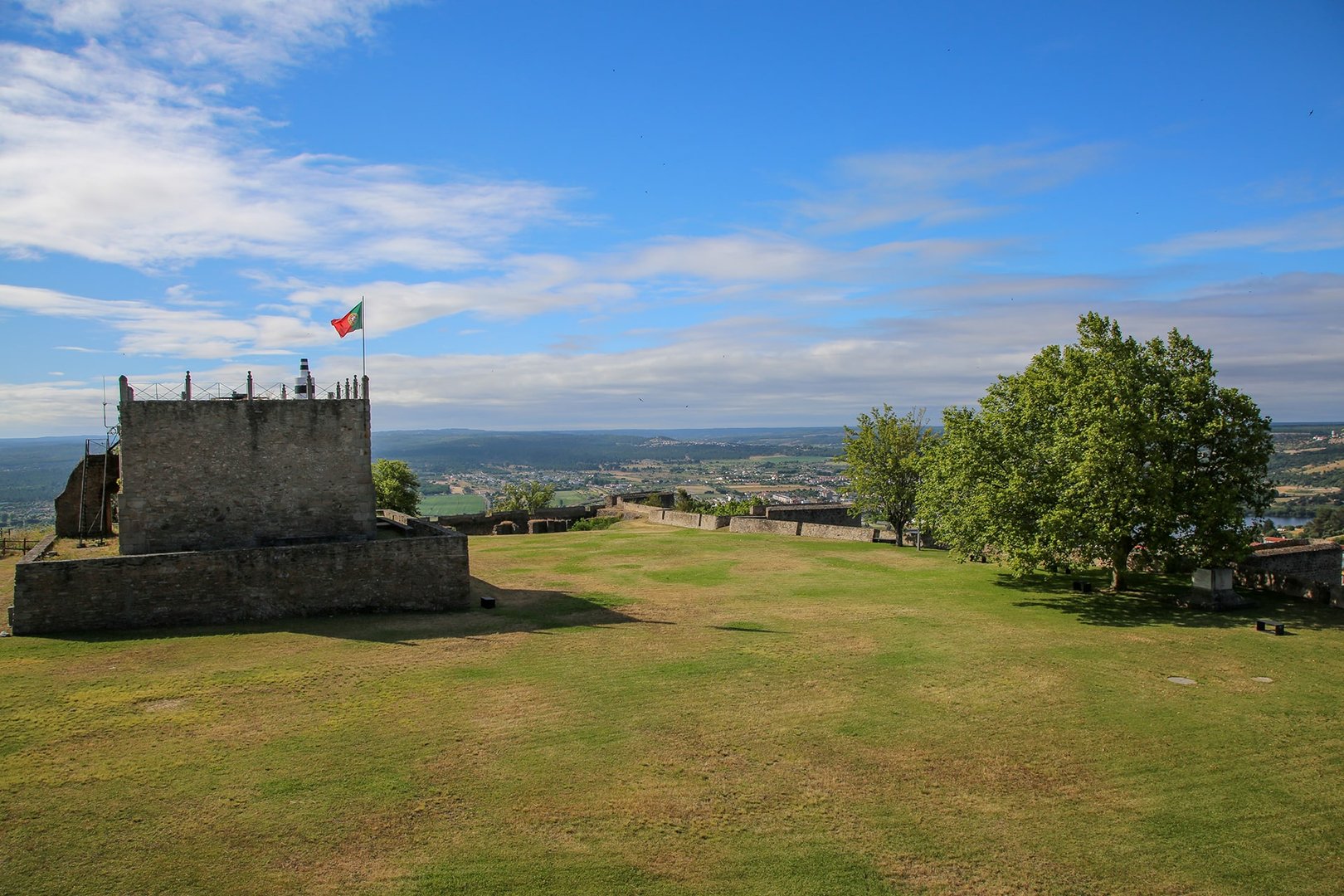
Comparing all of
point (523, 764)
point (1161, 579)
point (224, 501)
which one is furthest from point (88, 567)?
point (1161, 579)

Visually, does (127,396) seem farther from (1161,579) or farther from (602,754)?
(1161,579)

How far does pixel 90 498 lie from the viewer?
29.0m

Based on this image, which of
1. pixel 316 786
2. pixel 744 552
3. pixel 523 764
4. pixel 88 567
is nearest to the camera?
pixel 316 786

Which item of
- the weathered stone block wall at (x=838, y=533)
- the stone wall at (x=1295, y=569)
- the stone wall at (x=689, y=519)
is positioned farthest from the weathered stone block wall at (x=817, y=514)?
the stone wall at (x=1295, y=569)

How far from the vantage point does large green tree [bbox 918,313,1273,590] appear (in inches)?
827

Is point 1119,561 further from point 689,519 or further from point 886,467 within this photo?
point 689,519

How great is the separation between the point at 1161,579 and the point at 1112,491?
6359mm

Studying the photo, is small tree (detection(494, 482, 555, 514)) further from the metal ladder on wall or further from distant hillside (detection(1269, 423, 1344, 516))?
distant hillside (detection(1269, 423, 1344, 516))

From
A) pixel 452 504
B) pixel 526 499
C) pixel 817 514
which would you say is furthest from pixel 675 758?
pixel 452 504

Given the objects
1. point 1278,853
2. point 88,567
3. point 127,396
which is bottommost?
point 1278,853

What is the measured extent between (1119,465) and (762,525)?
20.3 meters

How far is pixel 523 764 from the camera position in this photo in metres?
11.0

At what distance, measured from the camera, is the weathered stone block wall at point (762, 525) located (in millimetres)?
38625

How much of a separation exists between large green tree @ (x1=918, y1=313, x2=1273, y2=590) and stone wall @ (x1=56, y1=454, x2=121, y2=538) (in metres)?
29.4
